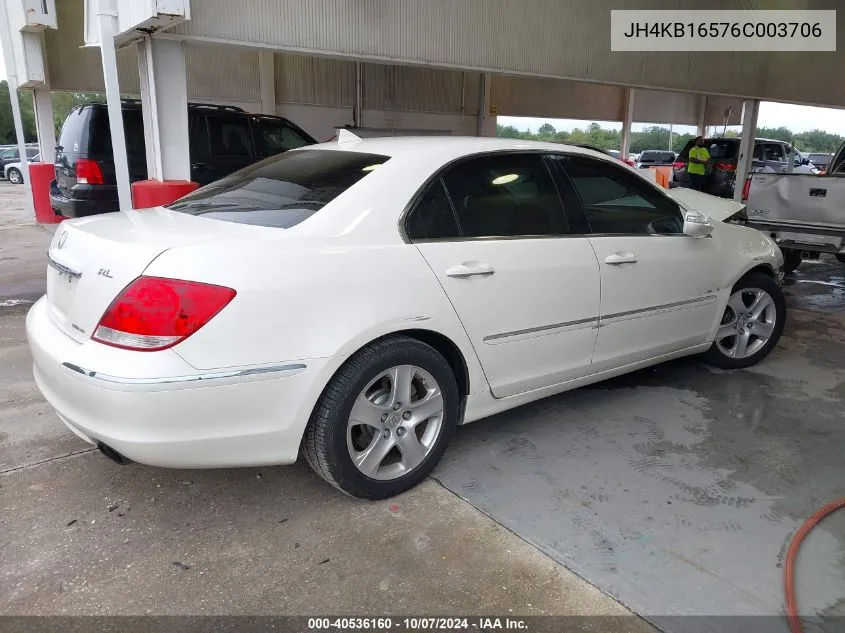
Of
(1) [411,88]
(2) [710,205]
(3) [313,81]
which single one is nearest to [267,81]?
(3) [313,81]

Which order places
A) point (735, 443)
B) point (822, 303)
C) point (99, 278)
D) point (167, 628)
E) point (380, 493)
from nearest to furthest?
1. point (167, 628)
2. point (99, 278)
3. point (380, 493)
4. point (735, 443)
5. point (822, 303)

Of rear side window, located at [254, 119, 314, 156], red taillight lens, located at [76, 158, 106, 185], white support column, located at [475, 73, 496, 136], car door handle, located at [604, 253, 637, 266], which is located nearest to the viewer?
car door handle, located at [604, 253, 637, 266]

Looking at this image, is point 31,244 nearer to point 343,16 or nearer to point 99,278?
point 343,16

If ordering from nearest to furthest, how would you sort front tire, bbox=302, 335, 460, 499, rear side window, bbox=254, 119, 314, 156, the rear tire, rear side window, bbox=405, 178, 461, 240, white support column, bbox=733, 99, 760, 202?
1. front tire, bbox=302, 335, 460, 499
2. rear side window, bbox=405, 178, 461, 240
3. the rear tire
4. rear side window, bbox=254, 119, 314, 156
5. white support column, bbox=733, 99, 760, 202

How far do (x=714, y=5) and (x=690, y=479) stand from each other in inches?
347

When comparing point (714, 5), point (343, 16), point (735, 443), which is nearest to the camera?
point (735, 443)

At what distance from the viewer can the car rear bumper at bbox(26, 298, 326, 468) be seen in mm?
2248

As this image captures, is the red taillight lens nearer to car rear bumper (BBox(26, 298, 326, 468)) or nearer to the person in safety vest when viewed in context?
car rear bumper (BBox(26, 298, 326, 468))

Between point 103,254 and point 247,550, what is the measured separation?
4.10 ft

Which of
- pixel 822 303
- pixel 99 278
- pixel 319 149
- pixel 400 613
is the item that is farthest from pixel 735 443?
pixel 822 303

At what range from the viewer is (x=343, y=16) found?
242 inches

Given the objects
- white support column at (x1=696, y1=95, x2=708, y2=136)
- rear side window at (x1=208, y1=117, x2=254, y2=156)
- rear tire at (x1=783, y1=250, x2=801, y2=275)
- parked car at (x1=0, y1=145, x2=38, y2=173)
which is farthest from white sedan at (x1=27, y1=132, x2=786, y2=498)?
parked car at (x1=0, y1=145, x2=38, y2=173)

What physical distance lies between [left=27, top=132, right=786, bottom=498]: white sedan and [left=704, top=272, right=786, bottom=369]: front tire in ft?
2.11

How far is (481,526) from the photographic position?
2701 mm
